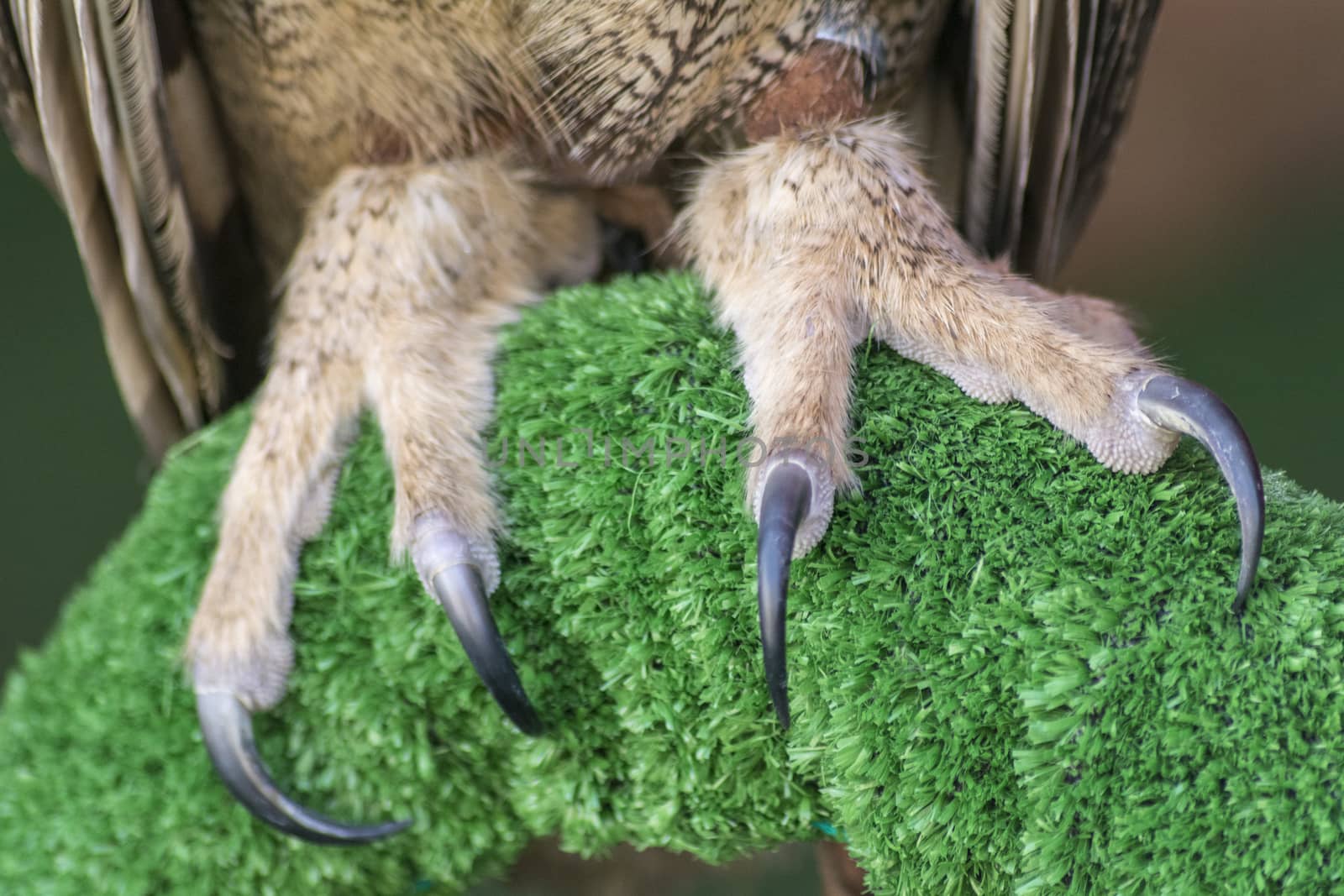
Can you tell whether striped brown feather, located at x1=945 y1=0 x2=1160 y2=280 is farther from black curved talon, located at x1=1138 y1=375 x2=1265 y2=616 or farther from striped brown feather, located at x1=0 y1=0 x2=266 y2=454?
striped brown feather, located at x1=0 y1=0 x2=266 y2=454

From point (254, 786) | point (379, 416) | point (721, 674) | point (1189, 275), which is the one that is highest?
point (379, 416)

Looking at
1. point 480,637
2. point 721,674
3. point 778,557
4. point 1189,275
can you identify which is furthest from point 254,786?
point 1189,275

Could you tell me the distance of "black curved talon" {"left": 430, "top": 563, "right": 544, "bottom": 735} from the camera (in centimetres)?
92

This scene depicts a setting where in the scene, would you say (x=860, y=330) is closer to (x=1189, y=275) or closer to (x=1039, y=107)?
(x=1039, y=107)

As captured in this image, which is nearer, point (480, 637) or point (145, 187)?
point (480, 637)

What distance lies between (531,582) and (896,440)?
36 centimetres

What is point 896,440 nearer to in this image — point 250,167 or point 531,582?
point 531,582

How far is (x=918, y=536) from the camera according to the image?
83cm

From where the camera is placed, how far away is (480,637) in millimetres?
A: 921

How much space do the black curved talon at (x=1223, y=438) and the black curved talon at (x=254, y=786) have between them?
2.50ft

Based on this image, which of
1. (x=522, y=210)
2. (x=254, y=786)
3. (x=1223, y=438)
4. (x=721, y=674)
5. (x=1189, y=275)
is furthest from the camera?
(x=1189, y=275)

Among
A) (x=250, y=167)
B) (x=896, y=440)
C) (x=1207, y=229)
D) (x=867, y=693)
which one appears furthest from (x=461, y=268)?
(x=1207, y=229)

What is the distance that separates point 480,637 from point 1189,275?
9.27ft

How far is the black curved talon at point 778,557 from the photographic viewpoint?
81cm
